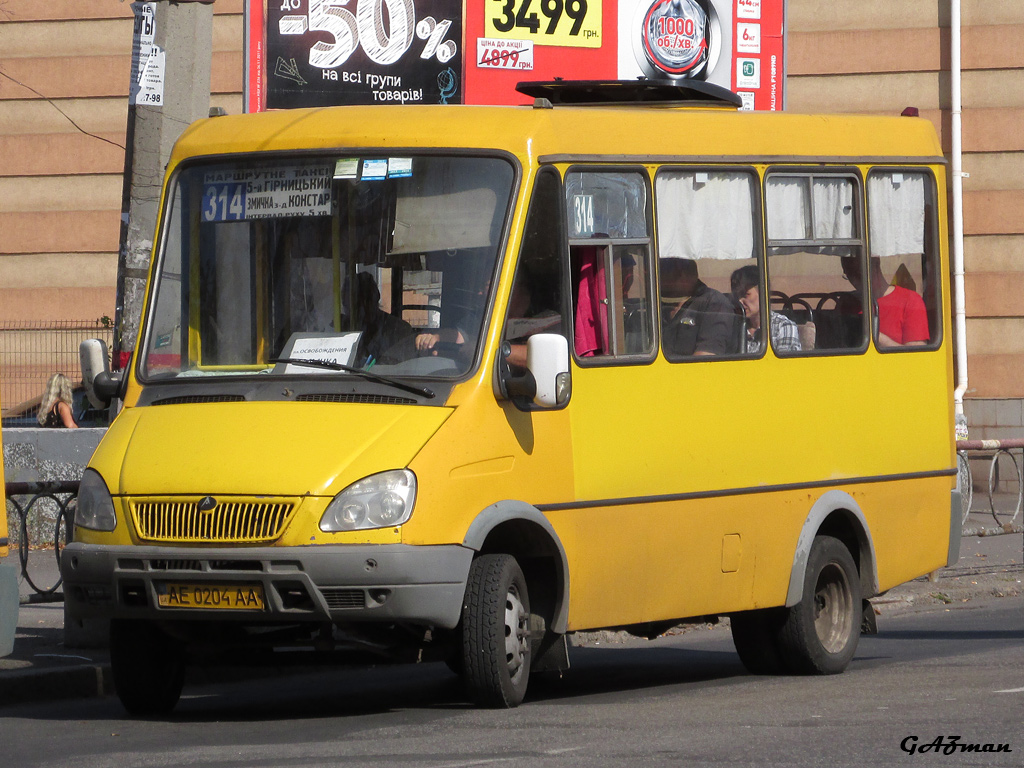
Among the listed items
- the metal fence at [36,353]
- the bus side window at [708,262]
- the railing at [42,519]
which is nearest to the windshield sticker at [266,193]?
the bus side window at [708,262]

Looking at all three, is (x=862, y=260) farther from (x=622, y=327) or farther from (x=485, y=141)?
(x=485, y=141)

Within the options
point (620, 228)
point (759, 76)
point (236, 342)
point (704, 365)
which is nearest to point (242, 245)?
point (236, 342)

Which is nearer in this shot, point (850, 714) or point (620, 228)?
point (850, 714)

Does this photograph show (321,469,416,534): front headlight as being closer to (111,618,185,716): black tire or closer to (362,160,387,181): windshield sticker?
(111,618,185,716): black tire

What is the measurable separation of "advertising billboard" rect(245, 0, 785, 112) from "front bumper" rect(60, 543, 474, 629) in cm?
1085

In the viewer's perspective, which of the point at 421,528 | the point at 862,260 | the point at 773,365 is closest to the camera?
the point at 421,528

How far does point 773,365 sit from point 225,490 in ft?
10.2

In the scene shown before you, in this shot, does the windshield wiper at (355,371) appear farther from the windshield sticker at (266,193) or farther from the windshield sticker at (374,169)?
the windshield sticker at (374,169)

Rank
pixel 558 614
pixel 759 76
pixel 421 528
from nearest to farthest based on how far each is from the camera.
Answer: pixel 421 528
pixel 558 614
pixel 759 76

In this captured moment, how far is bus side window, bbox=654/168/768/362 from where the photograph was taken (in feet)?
27.6

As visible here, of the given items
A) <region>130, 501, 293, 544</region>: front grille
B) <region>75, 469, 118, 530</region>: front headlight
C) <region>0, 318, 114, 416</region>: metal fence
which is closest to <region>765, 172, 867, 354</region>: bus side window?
<region>130, 501, 293, 544</region>: front grille

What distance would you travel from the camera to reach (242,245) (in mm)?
8008

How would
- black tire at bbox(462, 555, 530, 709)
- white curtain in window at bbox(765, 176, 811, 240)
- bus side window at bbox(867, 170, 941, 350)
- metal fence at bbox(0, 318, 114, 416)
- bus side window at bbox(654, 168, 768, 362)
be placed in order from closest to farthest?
black tire at bbox(462, 555, 530, 709)
bus side window at bbox(654, 168, 768, 362)
white curtain in window at bbox(765, 176, 811, 240)
bus side window at bbox(867, 170, 941, 350)
metal fence at bbox(0, 318, 114, 416)

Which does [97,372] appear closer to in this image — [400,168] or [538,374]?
[400,168]
